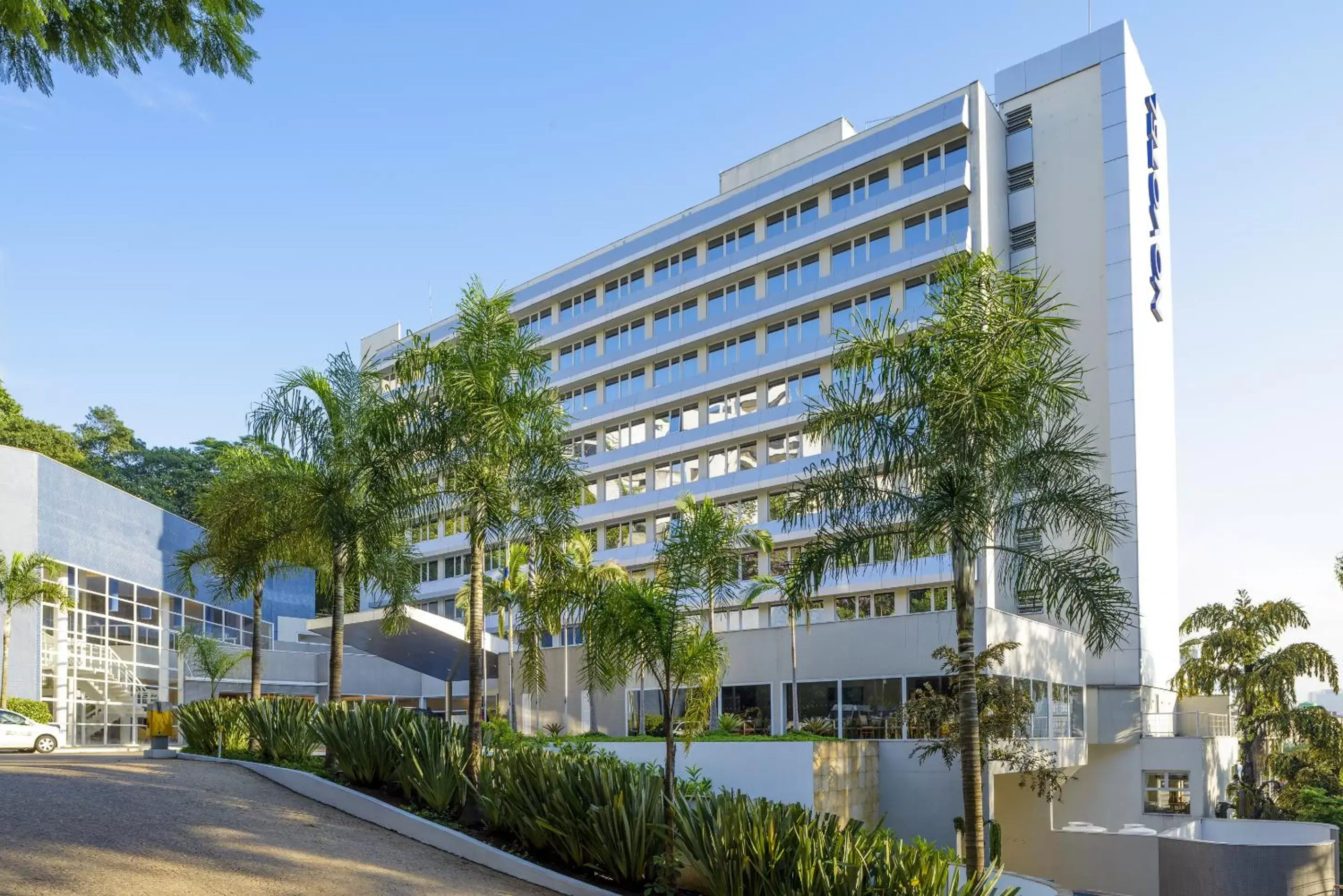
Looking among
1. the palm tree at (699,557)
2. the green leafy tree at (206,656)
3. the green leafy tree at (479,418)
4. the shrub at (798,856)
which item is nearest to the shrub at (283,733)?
the green leafy tree at (479,418)

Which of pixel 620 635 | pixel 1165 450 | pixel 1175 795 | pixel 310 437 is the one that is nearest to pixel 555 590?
pixel 620 635

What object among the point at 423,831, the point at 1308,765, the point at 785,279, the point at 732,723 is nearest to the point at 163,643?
the point at 732,723

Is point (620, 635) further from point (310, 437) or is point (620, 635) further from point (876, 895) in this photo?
point (310, 437)

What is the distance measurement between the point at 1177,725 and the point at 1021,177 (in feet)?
75.4

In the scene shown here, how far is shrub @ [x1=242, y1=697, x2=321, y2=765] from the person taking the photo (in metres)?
21.3

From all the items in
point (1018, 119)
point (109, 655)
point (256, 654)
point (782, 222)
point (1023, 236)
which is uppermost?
point (1018, 119)

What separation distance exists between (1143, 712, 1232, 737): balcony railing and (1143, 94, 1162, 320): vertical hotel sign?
16669mm

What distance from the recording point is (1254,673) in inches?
1859

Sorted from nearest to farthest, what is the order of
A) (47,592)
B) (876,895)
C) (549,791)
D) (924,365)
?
(876,895) < (549,791) < (924,365) < (47,592)

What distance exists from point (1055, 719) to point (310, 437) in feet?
69.4

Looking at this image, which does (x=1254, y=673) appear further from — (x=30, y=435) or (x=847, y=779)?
(x=30, y=435)

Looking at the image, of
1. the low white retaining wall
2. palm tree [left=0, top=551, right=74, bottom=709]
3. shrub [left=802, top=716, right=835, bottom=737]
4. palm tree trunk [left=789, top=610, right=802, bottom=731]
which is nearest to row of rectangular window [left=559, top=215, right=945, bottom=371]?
palm tree trunk [left=789, top=610, right=802, bottom=731]

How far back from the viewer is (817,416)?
19.1 meters

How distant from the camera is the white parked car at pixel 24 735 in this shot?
2920cm
